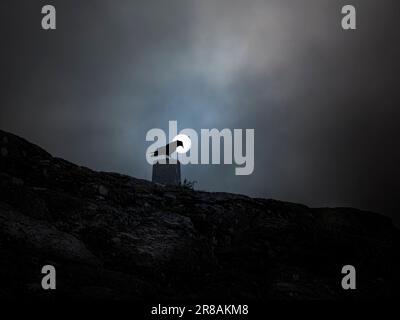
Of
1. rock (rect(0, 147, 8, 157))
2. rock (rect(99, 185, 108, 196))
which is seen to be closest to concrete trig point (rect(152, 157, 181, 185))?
rock (rect(99, 185, 108, 196))

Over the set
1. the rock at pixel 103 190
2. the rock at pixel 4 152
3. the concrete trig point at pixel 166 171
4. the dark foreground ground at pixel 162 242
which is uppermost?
the concrete trig point at pixel 166 171

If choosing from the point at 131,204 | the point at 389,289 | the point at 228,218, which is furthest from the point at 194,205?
the point at 389,289

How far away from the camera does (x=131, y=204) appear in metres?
9.13

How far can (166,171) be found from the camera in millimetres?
19312

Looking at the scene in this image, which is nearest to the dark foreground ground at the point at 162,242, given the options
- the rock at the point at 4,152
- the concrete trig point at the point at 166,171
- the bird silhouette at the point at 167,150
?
the rock at the point at 4,152

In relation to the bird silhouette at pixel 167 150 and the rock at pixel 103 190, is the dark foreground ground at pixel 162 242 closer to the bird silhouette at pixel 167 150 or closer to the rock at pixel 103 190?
the rock at pixel 103 190

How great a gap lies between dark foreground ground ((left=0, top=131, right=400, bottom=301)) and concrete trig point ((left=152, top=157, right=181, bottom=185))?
8050 millimetres

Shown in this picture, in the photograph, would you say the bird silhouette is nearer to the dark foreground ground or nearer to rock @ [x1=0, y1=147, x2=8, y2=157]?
the dark foreground ground

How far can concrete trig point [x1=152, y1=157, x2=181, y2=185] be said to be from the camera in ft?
62.9

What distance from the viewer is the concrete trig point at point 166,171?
62.9 ft

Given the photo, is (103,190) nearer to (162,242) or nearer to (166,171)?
(162,242)

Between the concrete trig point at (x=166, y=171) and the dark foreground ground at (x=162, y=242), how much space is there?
8.05 meters

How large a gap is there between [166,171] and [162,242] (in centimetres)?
1142

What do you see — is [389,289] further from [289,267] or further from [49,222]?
[49,222]
